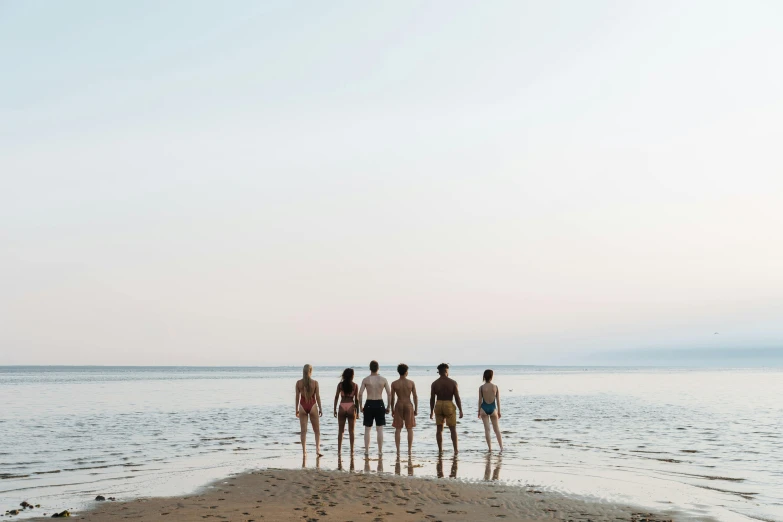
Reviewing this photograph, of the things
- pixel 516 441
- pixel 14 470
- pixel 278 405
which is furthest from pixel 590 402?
pixel 14 470

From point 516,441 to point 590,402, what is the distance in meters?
22.4

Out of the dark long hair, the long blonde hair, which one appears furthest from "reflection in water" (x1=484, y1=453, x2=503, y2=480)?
the long blonde hair

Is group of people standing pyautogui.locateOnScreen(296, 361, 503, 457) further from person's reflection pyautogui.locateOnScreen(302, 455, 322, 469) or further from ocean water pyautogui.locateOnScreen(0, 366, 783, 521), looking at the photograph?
ocean water pyautogui.locateOnScreen(0, 366, 783, 521)

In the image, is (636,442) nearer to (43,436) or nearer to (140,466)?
(140,466)

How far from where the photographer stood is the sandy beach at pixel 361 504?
10.9 meters

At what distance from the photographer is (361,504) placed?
38.0 feet

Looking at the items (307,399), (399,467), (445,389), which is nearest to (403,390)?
(445,389)

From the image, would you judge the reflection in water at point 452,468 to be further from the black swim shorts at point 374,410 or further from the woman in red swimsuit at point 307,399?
the woman in red swimsuit at point 307,399

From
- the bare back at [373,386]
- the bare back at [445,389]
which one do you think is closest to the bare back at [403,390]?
the bare back at [373,386]

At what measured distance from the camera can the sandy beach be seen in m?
10.9

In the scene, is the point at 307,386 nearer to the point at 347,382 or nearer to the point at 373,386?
the point at 347,382

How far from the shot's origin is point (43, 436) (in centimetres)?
2334

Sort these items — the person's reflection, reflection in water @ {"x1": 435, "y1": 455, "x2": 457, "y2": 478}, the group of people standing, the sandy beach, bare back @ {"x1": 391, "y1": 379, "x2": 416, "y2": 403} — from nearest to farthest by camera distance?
1. the sandy beach
2. reflection in water @ {"x1": 435, "y1": 455, "x2": 457, "y2": 478}
3. the person's reflection
4. the group of people standing
5. bare back @ {"x1": 391, "y1": 379, "x2": 416, "y2": 403}

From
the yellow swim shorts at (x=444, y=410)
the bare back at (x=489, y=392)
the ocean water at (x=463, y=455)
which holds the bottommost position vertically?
the ocean water at (x=463, y=455)
